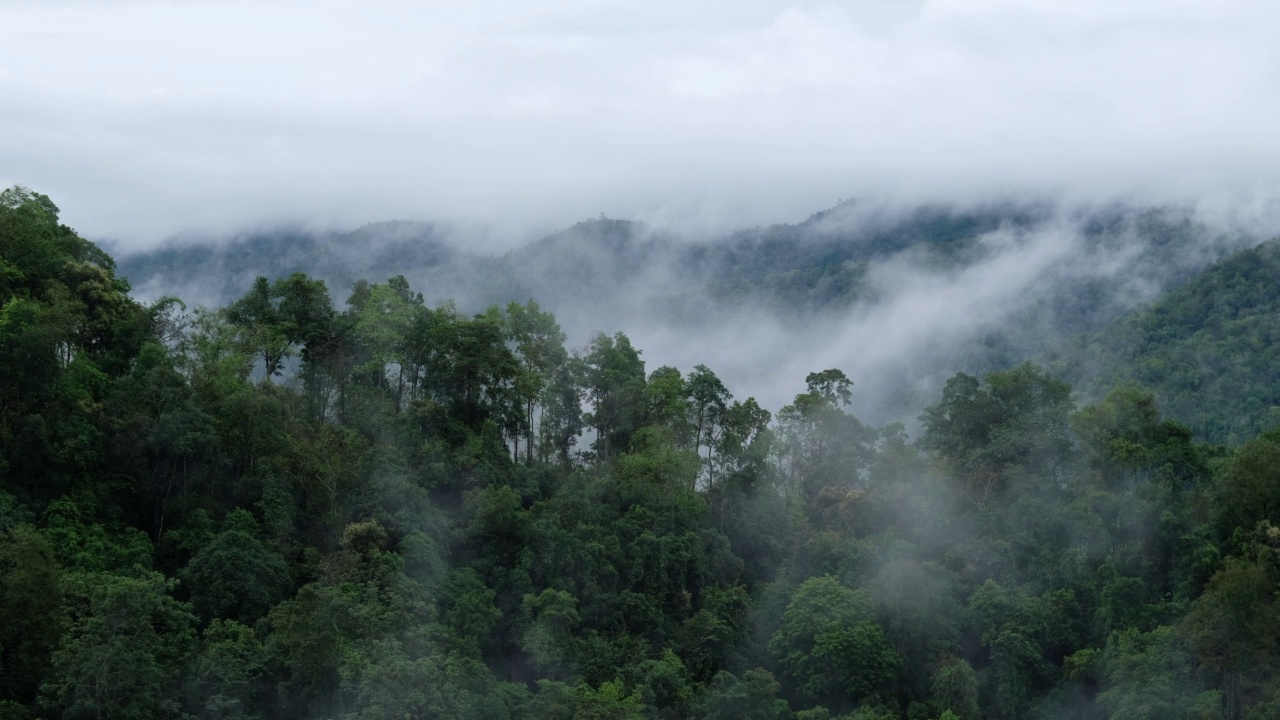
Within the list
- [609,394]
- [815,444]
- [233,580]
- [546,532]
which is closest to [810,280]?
[815,444]

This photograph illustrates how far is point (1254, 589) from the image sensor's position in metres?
32.3

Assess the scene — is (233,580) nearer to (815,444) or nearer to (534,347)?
(534,347)

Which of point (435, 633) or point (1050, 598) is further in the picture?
point (1050, 598)

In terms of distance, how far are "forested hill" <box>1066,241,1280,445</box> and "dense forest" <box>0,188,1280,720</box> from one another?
68.3 feet

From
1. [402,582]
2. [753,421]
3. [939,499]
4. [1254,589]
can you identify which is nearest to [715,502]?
[753,421]

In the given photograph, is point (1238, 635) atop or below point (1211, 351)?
below

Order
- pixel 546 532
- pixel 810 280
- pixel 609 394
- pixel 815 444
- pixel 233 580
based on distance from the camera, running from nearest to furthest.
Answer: pixel 233 580 → pixel 546 532 → pixel 609 394 → pixel 815 444 → pixel 810 280

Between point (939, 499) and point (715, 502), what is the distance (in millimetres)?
6890

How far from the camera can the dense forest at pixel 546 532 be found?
95.6 ft

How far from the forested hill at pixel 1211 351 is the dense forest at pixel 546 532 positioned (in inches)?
820

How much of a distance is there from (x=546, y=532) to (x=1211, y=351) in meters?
40.6

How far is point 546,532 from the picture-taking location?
35.9 m

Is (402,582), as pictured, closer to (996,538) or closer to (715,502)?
(715,502)

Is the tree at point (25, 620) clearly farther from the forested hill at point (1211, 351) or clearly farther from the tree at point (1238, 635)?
the forested hill at point (1211, 351)
